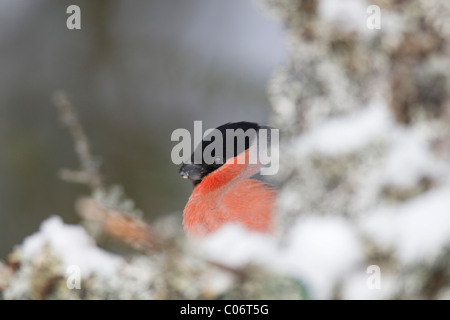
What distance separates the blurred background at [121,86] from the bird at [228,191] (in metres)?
1.68

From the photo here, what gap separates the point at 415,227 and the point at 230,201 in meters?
0.95

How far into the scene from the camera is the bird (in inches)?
64.9

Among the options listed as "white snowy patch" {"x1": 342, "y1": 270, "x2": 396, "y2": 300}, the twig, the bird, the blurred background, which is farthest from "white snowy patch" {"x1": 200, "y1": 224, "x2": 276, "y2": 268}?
the blurred background

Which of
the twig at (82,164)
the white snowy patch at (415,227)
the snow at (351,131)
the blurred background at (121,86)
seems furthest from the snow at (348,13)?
the blurred background at (121,86)

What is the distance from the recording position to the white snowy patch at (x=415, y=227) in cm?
82

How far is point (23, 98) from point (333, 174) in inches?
139

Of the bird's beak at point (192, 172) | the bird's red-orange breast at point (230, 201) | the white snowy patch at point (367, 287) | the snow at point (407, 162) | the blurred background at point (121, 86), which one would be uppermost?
the blurred background at point (121, 86)

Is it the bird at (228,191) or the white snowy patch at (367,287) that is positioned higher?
the bird at (228,191)

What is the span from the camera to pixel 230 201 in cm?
175

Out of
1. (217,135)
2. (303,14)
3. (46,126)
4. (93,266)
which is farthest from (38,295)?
(46,126)

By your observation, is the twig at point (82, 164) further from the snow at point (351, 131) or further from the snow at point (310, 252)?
the snow at point (351, 131)

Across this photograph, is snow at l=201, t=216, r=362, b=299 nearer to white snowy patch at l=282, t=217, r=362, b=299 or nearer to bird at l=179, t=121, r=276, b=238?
white snowy patch at l=282, t=217, r=362, b=299

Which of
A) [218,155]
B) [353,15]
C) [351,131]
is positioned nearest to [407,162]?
[351,131]

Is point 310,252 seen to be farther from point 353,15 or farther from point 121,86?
point 121,86
